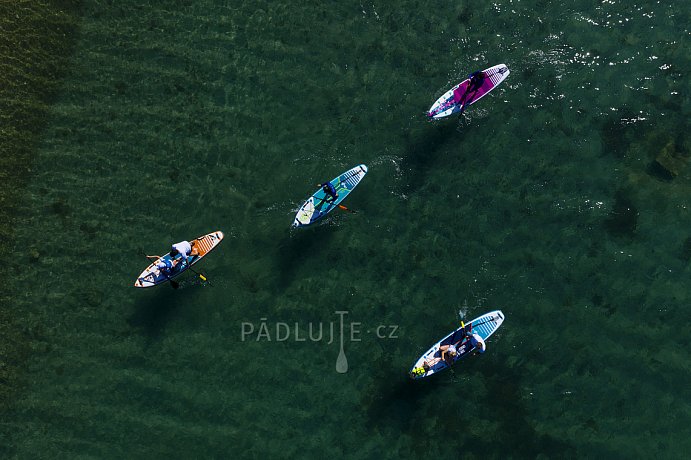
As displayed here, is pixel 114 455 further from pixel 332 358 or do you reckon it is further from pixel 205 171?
pixel 205 171

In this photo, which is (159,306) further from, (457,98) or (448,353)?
(457,98)

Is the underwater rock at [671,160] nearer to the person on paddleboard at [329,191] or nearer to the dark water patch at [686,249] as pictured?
the dark water patch at [686,249]

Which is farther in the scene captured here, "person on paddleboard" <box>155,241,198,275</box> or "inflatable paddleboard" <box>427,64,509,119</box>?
"inflatable paddleboard" <box>427,64,509,119</box>

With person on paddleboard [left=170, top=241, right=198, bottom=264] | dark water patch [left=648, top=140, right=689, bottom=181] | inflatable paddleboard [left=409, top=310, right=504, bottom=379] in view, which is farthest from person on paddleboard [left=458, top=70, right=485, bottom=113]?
person on paddleboard [left=170, top=241, right=198, bottom=264]

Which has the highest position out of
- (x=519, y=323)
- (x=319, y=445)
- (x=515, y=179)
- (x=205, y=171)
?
(x=205, y=171)

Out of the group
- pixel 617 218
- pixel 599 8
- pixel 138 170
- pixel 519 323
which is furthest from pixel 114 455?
pixel 599 8

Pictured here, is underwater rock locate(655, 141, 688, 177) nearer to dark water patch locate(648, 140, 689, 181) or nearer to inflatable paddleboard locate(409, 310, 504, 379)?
dark water patch locate(648, 140, 689, 181)

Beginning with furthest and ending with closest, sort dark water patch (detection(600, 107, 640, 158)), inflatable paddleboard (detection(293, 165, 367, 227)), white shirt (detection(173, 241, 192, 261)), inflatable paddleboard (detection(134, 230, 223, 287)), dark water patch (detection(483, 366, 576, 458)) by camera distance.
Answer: dark water patch (detection(600, 107, 640, 158))
dark water patch (detection(483, 366, 576, 458))
inflatable paddleboard (detection(293, 165, 367, 227))
inflatable paddleboard (detection(134, 230, 223, 287))
white shirt (detection(173, 241, 192, 261))
